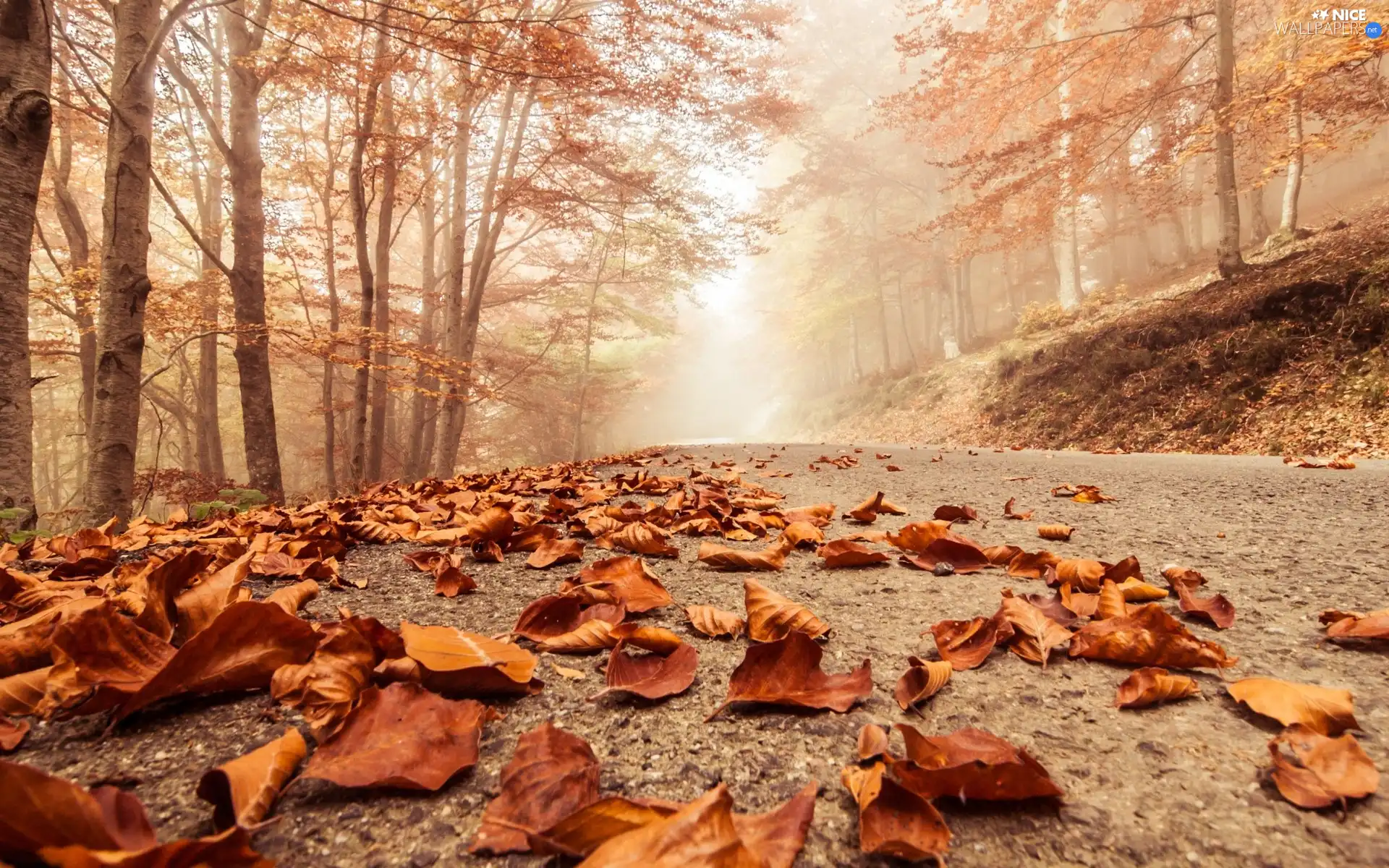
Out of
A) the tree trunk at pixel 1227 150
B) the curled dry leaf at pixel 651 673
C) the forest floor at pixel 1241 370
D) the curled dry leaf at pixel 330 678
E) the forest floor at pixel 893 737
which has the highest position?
the tree trunk at pixel 1227 150

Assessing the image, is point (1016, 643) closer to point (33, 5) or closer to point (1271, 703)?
point (1271, 703)

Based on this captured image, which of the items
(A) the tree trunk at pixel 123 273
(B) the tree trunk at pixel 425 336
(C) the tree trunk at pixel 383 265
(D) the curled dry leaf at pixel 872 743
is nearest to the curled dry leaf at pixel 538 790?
(D) the curled dry leaf at pixel 872 743

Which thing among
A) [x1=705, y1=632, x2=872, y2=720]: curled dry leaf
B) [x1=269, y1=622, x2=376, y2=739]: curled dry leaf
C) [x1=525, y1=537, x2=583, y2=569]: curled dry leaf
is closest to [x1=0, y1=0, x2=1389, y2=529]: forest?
[x1=525, y1=537, x2=583, y2=569]: curled dry leaf

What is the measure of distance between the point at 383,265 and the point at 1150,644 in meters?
9.75

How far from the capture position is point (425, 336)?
1209cm

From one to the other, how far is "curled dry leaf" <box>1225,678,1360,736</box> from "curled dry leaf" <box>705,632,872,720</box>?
0.50 meters

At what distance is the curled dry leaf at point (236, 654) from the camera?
0.81 metres

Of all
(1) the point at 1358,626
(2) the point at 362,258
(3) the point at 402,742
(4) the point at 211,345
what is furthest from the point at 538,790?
(4) the point at 211,345

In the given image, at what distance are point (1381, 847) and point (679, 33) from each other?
9.24 meters

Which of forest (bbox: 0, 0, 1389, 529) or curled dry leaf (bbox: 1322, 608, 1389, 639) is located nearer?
curled dry leaf (bbox: 1322, 608, 1389, 639)

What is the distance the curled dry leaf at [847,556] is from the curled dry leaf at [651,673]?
78cm

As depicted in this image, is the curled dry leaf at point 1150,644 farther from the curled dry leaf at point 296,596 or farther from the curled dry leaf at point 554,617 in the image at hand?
the curled dry leaf at point 296,596

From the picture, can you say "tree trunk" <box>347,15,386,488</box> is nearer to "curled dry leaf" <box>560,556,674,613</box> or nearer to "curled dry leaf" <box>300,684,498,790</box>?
"curled dry leaf" <box>560,556,674,613</box>

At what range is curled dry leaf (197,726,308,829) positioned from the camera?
1.89 feet
